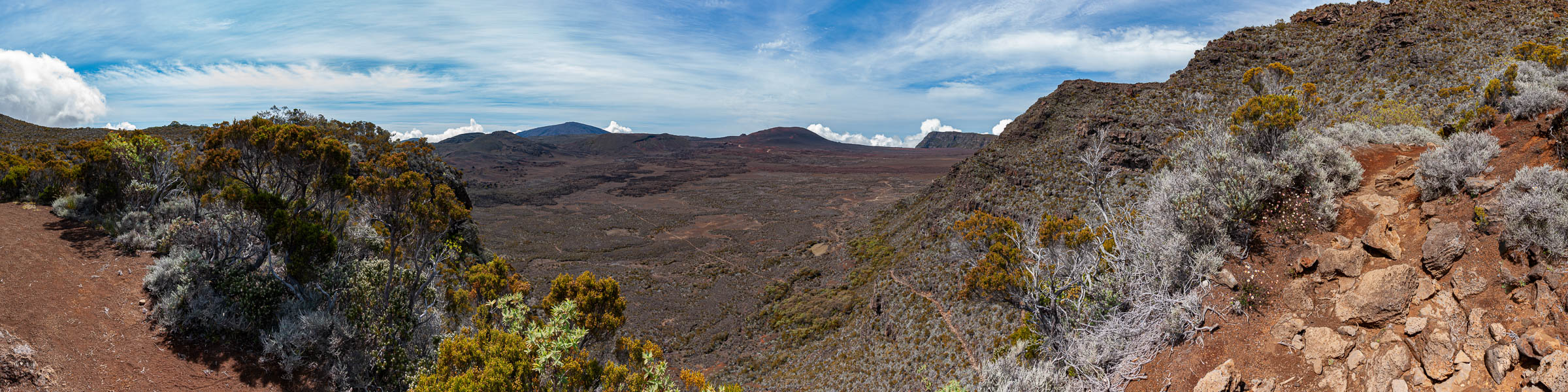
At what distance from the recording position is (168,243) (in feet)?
34.2

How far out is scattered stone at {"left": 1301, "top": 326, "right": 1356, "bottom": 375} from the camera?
17.7 ft

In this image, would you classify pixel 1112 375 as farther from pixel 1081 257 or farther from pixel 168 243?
pixel 168 243

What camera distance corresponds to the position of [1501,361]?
4.23 m

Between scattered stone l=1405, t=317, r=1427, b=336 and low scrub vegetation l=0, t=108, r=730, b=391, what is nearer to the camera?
scattered stone l=1405, t=317, r=1427, b=336

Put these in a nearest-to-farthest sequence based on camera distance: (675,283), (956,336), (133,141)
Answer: (133,141) < (956,336) < (675,283)

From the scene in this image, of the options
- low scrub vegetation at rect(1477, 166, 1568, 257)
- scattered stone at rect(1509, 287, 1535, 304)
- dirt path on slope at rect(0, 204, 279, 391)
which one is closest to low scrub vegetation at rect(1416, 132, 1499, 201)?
low scrub vegetation at rect(1477, 166, 1568, 257)

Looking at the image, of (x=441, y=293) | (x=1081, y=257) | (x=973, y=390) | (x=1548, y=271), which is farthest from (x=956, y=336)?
(x=441, y=293)

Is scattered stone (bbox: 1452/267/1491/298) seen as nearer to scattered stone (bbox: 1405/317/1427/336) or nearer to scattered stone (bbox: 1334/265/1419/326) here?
scattered stone (bbox: 1334/265/1419/326)

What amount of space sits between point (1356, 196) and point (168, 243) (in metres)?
20.8

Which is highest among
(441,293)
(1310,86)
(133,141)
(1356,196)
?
(1310,86)

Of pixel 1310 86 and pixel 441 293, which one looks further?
pixel 441 293

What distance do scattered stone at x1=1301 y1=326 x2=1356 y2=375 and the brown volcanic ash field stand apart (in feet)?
56.2

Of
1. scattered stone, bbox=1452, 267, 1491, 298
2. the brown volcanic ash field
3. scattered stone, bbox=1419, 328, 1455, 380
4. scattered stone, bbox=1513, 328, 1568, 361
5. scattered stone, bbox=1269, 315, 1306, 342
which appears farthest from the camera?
the brown volcanic ash field

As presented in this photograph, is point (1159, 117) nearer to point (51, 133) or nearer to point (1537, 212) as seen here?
point (1537, 212)
